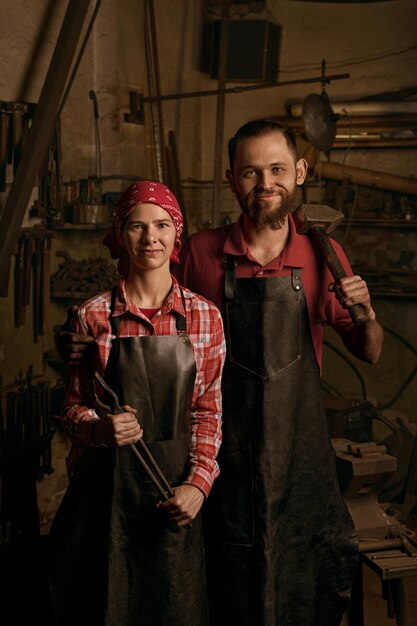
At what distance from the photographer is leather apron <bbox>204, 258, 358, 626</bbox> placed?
7.77ft

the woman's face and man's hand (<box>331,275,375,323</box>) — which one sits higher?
the woman's face

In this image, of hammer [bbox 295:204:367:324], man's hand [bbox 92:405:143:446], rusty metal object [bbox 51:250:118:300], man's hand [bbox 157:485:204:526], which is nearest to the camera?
man's hand [bbox 92:405:143:446]

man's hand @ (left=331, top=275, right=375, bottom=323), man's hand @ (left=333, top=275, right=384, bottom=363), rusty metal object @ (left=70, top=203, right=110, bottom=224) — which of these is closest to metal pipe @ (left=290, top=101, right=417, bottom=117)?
rusty metal object @ (left=70, top=203, right=110, bottom=224)

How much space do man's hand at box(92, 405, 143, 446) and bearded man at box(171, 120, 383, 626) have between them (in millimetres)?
494

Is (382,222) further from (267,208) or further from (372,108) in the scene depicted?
(267,208)

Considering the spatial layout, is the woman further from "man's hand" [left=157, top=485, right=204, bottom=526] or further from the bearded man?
the bearded man

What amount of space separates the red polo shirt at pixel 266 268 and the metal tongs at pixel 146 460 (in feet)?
1.89

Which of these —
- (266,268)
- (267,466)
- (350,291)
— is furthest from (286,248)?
(267,466)

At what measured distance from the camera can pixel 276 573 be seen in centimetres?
244

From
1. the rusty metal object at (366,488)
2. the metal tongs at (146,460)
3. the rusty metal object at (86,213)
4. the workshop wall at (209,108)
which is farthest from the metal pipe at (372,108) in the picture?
the metal tongs at (146,460)

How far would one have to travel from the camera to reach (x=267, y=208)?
234 centimetres

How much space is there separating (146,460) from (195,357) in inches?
13.1

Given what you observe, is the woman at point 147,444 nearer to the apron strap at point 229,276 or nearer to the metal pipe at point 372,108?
the apron strap at point 229,276

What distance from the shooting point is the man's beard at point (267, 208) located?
2.33m
